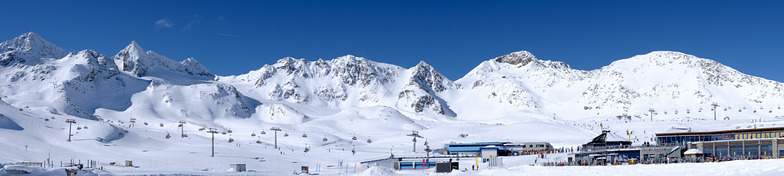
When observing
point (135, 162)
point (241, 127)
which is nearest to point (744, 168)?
point (135, 162)

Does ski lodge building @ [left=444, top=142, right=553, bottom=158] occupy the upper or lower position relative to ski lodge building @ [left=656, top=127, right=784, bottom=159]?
lower

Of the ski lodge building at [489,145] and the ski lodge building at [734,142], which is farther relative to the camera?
the ski lodge building at [489,145]

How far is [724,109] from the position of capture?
625ft

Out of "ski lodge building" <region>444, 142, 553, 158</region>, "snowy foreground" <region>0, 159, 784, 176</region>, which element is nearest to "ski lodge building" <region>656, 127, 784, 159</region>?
"snowy foreground" <region>0, 159, 784, 176</region>

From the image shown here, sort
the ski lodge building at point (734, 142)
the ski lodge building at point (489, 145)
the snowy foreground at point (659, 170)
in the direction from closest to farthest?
the snowy foreground at point (659, 170)
the ski lodge building at point (734, 142)
the ski lodge building at point (489, 145)

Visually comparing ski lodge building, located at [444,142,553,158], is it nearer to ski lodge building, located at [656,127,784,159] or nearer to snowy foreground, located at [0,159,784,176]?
ski lodge building, located at [656,127,784,159]

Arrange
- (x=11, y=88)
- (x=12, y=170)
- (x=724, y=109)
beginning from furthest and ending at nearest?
1. (x=724, y=109)
2. (x=11, y=88)
3. (x=12, y=170)

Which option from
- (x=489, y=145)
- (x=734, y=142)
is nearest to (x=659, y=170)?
(x=734, y=142)

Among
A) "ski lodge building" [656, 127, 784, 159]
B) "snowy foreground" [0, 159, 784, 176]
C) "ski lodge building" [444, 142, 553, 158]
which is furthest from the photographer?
"ski lodge building" [444, 142, 553, 158]

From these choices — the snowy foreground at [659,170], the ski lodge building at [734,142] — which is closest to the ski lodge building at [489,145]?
the ski lodge building at [734,142]

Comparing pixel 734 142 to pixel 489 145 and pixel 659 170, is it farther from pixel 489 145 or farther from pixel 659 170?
pixel 489 145

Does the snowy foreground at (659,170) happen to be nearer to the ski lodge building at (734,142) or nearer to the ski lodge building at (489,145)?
the ski lodge building at (734,142)

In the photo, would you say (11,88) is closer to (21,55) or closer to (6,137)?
(21,55)

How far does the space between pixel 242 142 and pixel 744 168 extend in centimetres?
8454
